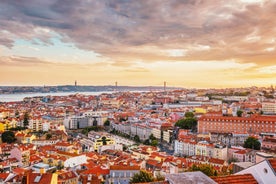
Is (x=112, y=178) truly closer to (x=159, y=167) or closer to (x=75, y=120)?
(x=159, y=167)

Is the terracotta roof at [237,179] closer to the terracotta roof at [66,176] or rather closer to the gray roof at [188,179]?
the gray roof at [188,179]

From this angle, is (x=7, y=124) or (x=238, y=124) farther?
(x=7, y=124)

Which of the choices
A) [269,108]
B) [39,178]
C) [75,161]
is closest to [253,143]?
[75,161]

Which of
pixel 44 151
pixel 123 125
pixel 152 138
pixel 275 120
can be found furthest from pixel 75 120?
pixel 275 120

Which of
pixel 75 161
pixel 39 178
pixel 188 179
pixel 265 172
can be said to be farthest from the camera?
pixel 75 161

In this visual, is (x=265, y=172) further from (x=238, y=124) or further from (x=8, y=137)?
(x=238, y=124)

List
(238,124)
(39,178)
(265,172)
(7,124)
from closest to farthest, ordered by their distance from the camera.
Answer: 1. (265,172)
2. (39,178)
3. (238,124)
4. (7,124)

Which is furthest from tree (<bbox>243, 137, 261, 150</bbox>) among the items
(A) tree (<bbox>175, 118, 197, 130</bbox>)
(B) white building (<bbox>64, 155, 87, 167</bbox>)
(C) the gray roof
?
(C) the gray roof

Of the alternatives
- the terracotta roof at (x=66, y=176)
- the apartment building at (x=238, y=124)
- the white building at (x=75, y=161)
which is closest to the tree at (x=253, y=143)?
the apartment building at (x=238, y=124)
